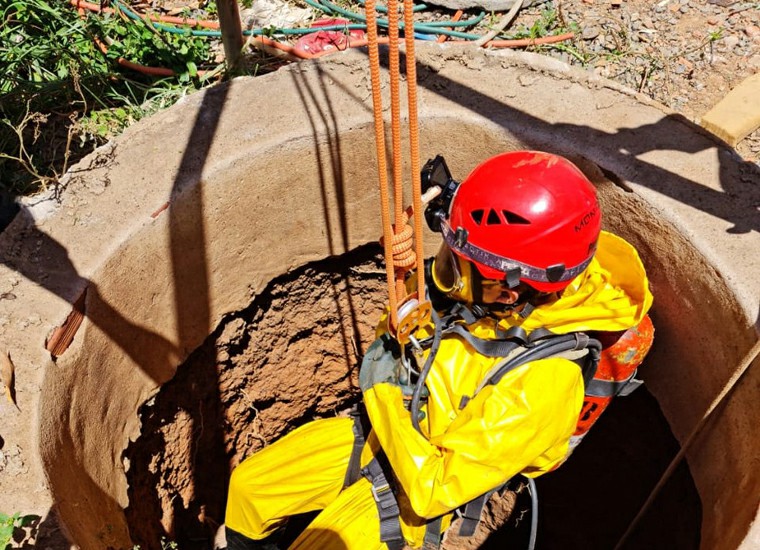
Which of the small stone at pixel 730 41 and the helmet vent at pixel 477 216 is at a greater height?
the helmet vent at pixel 477 216

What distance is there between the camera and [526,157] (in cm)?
219

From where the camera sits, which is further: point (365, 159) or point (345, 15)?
point (345, 15)

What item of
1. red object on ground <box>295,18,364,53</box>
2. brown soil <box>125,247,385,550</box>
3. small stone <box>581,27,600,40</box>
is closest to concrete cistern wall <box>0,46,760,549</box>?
brown soil <box>125,247,385,550</box>

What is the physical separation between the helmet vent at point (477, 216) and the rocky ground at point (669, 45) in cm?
204

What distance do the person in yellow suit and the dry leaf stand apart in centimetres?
88

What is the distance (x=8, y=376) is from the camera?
88.5 inches

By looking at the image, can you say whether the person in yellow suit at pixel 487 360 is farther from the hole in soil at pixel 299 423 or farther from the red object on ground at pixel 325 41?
the red object on ground at pixel 325 41

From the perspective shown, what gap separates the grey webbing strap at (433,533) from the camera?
2.45m

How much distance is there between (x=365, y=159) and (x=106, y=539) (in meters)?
1.69

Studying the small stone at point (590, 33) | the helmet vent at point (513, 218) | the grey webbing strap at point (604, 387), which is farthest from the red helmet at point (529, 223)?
the small stone at point (590, 33)

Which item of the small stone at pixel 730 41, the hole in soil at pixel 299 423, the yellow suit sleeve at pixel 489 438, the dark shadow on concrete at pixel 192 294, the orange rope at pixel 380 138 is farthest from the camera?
the small stone at pixel 730 41

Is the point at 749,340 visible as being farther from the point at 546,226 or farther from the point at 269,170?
the point at 269,170

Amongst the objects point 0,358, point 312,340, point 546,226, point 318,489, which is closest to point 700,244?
point 546,226

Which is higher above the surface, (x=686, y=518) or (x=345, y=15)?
(x=345, y=15)
